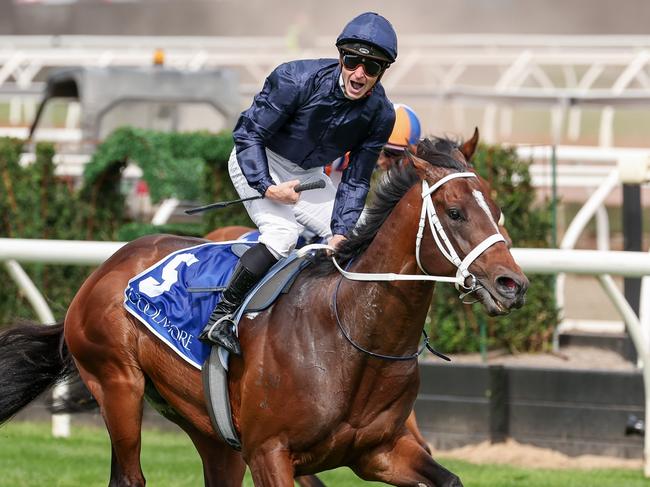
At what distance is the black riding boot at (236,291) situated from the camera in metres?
4.35

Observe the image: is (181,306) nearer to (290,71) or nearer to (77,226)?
(290,71)

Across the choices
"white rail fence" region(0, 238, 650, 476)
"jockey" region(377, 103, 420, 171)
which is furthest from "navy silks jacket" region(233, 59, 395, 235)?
"white rail fence" region(0, 238, 650, 476)

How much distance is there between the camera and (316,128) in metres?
4.41

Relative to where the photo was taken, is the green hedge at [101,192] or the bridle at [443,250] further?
the green hedge at [101,192]

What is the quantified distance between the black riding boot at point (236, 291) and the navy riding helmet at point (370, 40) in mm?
793

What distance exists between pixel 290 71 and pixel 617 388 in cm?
319

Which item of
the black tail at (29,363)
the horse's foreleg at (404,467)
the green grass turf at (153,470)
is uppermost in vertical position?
the black tail at (29,363)

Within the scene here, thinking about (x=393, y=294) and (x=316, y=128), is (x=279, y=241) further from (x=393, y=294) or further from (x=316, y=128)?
(x=393, y=294)

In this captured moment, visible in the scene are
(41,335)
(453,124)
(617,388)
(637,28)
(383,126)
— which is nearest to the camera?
(383,126)

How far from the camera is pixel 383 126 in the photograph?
4473 millimetres

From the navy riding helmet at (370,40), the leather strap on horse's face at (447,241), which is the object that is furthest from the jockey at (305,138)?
the leather strap on horse's face at (447,241)

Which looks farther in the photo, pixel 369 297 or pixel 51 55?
pixel 51 55

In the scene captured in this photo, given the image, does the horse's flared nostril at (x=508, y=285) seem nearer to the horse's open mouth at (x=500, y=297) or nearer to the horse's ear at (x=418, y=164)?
the horse's open mouth at (x=500, y=297)

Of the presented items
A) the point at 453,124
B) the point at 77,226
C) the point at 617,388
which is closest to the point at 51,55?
the point at 453,124
